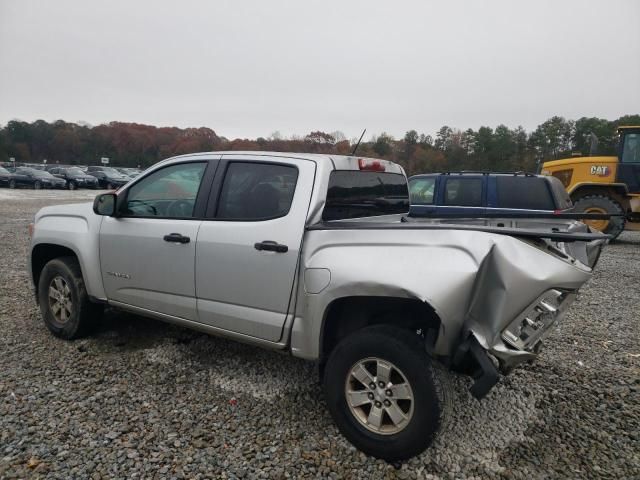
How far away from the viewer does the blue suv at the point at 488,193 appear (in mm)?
7738

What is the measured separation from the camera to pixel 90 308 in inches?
157

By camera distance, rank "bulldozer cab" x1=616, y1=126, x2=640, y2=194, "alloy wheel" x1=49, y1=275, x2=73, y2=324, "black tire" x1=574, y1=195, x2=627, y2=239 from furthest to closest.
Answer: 1. "bulldozer cab" x1=616, y1=126, x2=640, y2=194
2. "black tire" x1=574, y1=195, x2=627, y2=239
3. "alloy wheel" x1=49, y1=275, x2=73, y2=324

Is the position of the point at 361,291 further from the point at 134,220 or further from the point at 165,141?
the point at 165,141

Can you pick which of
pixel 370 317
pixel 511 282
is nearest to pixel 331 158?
pixel 370 317

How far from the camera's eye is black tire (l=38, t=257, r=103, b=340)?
3912mm

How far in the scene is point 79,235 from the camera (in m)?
3.87

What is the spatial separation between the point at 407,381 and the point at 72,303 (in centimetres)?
321

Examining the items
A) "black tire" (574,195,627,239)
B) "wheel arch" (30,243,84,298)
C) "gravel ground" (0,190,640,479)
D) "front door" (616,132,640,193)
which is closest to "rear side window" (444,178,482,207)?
"black tire" (574,195,627,239)

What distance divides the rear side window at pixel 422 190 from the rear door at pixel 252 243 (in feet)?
19.9

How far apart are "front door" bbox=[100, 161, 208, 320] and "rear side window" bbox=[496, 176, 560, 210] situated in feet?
21.1

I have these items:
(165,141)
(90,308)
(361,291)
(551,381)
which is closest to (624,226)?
(551,381)

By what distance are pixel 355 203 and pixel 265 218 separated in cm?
72

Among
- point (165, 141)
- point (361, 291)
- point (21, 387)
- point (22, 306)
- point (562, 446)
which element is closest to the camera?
point (361, 291)

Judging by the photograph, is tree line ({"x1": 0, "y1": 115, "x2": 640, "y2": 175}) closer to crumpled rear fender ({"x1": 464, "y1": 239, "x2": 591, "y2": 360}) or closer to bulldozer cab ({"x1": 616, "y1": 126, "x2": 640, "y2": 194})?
bulldozer cab ({"x1": 616, "y1": 126, "x2": 640, "y2": 194})
